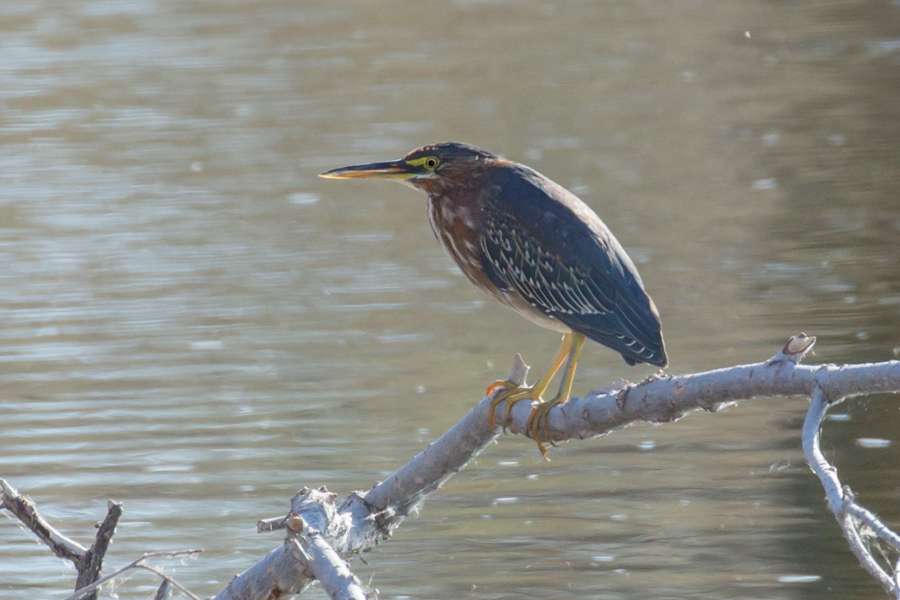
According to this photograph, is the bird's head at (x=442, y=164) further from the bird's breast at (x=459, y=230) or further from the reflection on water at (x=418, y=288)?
the reflection on water at (x=418, y=288)

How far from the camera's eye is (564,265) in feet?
15.0

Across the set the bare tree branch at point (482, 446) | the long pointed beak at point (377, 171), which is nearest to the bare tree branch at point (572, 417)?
the bare tree branch at point (482, 446)

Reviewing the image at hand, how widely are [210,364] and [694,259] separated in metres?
3.32

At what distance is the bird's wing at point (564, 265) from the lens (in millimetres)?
4402

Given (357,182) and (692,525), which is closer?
(692,525)

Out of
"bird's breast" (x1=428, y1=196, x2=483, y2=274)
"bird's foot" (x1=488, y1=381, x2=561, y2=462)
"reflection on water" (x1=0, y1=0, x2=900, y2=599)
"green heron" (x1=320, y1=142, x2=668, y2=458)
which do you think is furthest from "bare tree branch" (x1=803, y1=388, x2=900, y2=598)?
"reflection on water" (x1=0, y1=0, x2=900, y2=599)

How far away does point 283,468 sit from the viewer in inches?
246

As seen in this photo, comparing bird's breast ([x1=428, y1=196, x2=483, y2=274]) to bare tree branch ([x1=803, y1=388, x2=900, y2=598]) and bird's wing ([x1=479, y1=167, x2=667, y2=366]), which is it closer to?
bird's wing ([x1=479, y1=167, x2=667, y2=366])

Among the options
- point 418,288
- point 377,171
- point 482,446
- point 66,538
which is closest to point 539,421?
point 482,446

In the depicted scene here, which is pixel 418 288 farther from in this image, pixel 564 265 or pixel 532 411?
pixel 532 411

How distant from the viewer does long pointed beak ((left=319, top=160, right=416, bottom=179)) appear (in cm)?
466

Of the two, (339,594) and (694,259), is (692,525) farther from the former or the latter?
(694,259)

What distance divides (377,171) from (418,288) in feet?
13.5

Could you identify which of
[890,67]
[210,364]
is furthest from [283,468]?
[890,67]
